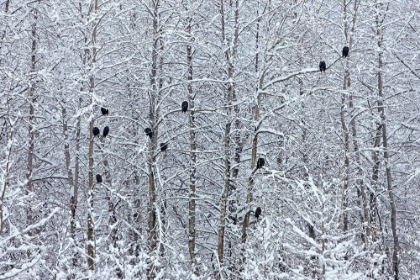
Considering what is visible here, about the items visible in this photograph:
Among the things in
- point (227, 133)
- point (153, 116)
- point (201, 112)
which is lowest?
point (227, 133)

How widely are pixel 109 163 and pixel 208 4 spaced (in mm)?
5693

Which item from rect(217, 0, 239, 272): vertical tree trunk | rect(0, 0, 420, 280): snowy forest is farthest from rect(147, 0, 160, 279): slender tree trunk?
rect(217, 0, 239, 272): vertical tree trunk

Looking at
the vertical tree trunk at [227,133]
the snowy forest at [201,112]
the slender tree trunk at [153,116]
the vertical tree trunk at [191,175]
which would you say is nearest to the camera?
the snowy forest at [201,112]

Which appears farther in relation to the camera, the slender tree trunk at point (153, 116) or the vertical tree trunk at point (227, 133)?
the vertical tree trunk at point (227, 133)

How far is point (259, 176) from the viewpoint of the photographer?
37.3 feet

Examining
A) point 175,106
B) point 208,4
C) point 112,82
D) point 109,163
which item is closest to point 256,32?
point 208,4

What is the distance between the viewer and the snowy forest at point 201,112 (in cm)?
1101

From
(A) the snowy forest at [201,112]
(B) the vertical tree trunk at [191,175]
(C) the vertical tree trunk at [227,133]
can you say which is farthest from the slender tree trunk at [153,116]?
(C) the vertical tree trunk at [227,133]

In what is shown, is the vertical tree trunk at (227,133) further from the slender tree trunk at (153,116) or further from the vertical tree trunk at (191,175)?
the slender tree trunk at (153,116)

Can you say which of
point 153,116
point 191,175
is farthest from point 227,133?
point 153,116

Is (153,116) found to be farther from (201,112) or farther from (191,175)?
(191,175)

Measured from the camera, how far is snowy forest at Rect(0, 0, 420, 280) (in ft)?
36.1

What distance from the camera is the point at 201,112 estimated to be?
1282cm

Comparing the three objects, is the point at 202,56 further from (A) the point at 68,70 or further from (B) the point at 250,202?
(B) the point at 250,202
